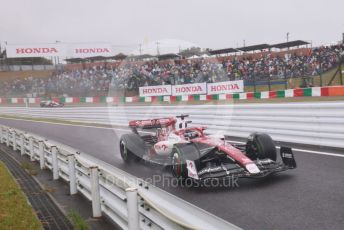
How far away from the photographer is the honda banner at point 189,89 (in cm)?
2138

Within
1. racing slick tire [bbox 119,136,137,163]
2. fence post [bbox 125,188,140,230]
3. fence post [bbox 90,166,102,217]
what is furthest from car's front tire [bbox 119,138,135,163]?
fence post [bbox 125,188,140,230]

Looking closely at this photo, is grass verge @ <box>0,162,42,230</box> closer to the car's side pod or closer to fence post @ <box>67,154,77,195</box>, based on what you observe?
fence post @ <box>67,154,77,195</box>

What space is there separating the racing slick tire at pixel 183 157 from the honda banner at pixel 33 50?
4277cm

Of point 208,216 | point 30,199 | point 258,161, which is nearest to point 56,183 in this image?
point 30,199

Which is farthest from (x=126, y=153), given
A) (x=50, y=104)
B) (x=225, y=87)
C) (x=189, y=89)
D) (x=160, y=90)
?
(x=50, y=104)

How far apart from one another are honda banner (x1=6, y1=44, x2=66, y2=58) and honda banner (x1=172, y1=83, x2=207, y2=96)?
2830 cm

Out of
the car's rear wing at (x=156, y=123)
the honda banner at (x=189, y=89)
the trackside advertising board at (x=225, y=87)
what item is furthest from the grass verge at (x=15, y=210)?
the honda banner at (x=189, y=89)

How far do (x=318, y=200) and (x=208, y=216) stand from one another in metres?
3.09

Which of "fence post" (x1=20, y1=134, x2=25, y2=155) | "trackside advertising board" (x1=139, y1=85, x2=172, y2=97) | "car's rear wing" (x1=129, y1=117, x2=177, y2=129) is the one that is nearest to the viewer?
"car's rear wing" (x1=129, y1=117, x2=177, y2=129)

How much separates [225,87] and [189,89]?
2120 millimetres

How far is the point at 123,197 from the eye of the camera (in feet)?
15.5

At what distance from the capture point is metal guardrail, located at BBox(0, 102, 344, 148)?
29.4 ft

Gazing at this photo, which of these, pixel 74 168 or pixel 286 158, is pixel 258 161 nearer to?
pixel 286 158

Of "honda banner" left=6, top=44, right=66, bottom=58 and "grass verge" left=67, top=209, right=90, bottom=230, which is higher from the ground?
"honda banner" left=6, top=44, right=66, bottom=58
